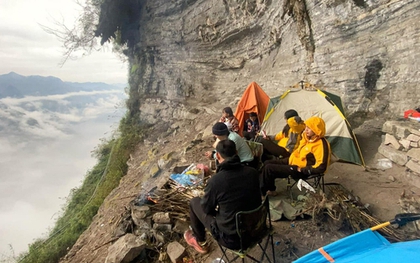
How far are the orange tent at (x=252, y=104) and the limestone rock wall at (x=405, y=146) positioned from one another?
283 centimetres

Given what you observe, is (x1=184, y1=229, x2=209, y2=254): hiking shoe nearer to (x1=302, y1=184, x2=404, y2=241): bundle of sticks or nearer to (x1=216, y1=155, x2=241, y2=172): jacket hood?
(x1=216, y1=155, x2=241, y2=172): jacket hood

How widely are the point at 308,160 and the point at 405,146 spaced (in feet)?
7.37

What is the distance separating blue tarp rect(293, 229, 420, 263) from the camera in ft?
5.24

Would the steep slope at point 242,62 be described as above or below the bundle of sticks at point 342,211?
above

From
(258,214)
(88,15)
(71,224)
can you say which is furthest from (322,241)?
(88,15)

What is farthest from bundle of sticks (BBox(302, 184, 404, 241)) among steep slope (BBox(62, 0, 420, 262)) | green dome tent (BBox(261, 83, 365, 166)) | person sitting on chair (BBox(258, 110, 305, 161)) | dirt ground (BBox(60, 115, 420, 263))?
green dome tent (BBox(261, 83, 365, 166))

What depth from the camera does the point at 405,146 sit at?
4.57 m

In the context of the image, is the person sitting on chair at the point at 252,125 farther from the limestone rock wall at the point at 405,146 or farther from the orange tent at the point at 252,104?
the limestone rock wall at the point at 405,146

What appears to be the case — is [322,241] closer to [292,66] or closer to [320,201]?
[320,201]

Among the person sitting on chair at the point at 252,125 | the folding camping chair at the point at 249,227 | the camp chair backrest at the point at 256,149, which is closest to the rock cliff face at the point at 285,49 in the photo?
the person sitting on chair at the point at 252,125

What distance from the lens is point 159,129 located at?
1445cm

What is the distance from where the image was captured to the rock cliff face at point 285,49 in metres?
5.62

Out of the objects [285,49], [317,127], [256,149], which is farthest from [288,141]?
[285,49]

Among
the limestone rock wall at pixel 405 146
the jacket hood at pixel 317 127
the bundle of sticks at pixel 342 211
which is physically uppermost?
the jacket hood at pixel 317 127
